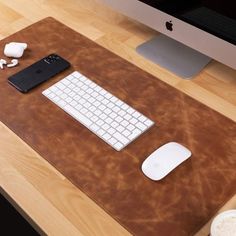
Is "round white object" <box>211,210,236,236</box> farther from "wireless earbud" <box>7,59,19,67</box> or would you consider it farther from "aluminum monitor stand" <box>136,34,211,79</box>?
"wireless earbud" <box>7,59,19,67</box>

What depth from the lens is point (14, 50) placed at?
3.42 ft

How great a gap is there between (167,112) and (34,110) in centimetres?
30

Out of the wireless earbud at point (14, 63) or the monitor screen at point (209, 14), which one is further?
the wireless earbud at point (14, 63)

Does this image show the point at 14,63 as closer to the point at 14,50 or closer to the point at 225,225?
the point at 14,50

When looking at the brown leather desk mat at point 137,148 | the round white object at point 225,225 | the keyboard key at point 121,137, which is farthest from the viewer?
the keyboard key at point 121,137

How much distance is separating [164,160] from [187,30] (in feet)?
1.16

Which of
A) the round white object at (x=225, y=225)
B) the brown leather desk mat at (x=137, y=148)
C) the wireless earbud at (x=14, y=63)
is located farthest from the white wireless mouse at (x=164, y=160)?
the wireless earbud at (x=14, y=63)

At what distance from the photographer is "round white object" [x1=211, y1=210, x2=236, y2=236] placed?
0.62 m

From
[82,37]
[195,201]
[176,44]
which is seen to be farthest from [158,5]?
[195,201]

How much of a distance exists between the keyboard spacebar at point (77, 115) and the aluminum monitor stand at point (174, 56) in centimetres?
28

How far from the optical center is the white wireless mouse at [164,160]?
772 millimetres

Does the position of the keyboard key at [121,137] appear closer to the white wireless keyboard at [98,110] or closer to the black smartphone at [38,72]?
the white wireless keyboard at [98,110]

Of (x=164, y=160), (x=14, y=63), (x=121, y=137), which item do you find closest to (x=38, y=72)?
(x=14, y=63)

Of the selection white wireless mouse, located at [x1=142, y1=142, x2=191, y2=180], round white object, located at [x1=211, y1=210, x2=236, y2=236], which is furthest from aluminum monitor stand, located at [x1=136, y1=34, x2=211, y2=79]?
round white object, located at [x1=211, y1=210, x2=236, y2=236]
